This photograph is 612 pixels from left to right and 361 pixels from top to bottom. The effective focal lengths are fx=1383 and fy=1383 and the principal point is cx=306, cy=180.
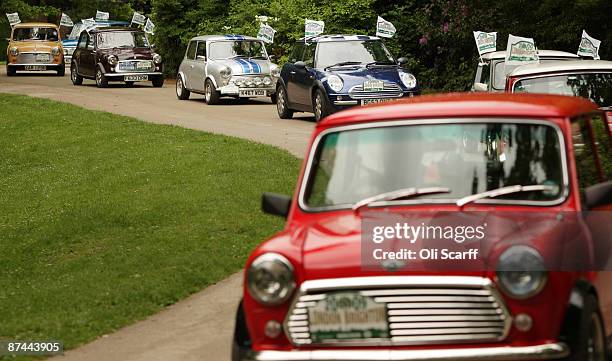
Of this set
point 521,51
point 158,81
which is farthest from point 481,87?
point 158,81

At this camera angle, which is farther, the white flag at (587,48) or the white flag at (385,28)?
the white flag at (385,28)

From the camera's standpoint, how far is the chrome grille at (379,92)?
24.2 meters

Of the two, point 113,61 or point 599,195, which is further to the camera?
point 113,61

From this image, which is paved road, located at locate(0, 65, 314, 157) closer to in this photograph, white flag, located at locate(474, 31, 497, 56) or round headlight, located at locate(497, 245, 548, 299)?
white flag, located at locate(474, 31, 497, 56)

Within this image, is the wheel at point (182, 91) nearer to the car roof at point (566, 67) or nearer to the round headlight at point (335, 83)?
the round headlight at point (335, 83)

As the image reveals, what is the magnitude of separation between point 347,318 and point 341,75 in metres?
18.4

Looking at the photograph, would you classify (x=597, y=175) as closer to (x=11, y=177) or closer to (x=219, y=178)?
(x=219, y=178)

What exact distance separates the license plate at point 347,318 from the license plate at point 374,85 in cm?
1811

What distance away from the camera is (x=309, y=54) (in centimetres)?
2594

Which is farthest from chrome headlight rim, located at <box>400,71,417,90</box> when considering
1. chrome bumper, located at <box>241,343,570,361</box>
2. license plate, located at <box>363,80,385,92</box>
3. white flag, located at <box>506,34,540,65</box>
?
chrome bumper, located at <box>241,343,570,361</box>

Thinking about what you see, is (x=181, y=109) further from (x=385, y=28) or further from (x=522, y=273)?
(x=522, y=273)

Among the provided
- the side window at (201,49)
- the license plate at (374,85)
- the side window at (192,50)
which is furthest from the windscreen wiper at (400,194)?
the side window at (192,50)

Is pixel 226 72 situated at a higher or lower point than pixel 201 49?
lower

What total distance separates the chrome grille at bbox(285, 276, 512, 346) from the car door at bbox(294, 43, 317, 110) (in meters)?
19.0
